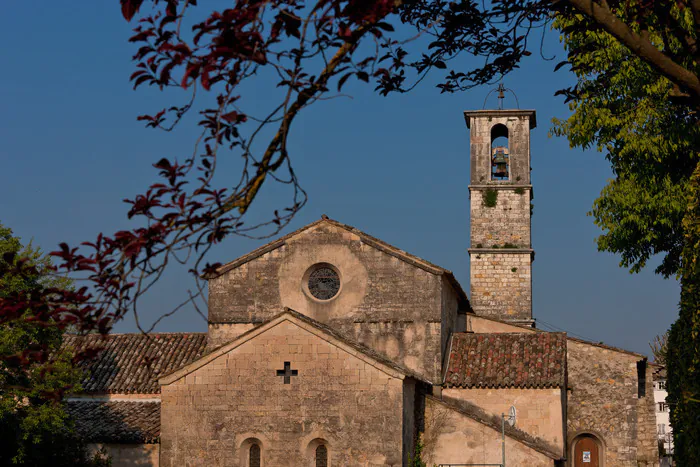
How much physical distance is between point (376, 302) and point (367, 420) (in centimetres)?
495

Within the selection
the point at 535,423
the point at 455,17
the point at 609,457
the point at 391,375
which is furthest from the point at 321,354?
the point at 455,17

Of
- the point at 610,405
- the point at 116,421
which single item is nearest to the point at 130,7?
the point at 116,421

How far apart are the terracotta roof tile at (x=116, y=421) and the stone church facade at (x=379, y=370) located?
0.25 ft

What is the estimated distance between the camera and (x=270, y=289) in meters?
29.9

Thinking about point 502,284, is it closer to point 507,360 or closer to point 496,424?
point 507,360

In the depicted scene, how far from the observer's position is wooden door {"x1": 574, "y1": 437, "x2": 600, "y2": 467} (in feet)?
106

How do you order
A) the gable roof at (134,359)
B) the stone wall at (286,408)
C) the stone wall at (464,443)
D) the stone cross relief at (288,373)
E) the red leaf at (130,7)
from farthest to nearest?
1. the gable roof at (134,359)
2. the stone wall at (464,443)
3. the stone cross relief at (288,373)
4. the stone wall at (286,408)
5. the red leaf at (130,7)

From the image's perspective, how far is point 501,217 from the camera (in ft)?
126

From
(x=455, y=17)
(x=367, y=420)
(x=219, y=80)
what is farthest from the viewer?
(x=367, y=420)

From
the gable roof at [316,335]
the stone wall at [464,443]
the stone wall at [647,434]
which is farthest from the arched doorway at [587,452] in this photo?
the gable roof at [316,335]

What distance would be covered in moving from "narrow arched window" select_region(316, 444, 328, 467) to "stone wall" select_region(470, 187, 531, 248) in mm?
14699

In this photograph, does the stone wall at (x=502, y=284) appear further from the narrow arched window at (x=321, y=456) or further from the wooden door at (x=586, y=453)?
the narrow arched window at (x=321, y=456)

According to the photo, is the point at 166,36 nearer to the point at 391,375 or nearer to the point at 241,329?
the point at 391,375

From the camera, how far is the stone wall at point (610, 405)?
106ft
